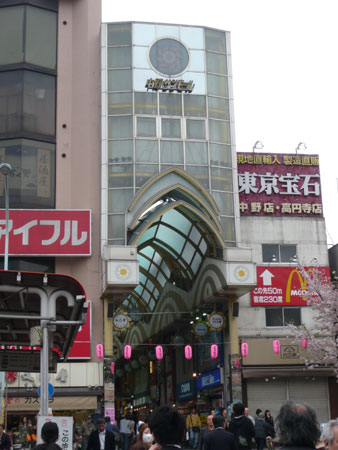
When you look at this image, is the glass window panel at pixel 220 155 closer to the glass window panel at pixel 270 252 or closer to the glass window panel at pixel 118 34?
the glass window panel at pixel 270 252

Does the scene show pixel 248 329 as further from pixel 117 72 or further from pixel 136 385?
pixel 136 385

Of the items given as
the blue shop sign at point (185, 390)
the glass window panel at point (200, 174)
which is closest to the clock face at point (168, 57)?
the glass window panel at point (200, 174)

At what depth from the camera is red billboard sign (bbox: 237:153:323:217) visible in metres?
37.4

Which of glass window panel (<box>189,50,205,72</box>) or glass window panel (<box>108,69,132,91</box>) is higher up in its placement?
glass window panel (<box>189,50,205,72</box>)

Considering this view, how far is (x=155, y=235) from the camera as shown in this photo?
140 ft

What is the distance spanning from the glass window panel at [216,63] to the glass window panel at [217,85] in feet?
1.17

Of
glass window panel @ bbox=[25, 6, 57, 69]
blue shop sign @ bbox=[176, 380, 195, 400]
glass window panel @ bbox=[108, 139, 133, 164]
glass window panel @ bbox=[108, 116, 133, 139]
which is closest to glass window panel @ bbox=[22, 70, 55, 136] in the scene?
glass window panel @ bbox=[25, 6, 57, 69]

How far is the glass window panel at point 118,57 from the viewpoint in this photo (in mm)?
36009

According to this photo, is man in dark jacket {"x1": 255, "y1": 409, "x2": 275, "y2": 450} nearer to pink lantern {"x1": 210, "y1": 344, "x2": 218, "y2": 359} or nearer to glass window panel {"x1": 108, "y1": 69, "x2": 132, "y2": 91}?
pink lantern {"x1": 210, "y1": 344, "x2": 218, "y2": 359}

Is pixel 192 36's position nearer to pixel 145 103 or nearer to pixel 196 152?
pixel 145 103

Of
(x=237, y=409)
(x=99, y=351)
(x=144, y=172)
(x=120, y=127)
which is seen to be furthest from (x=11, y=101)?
(x=237, y=409)

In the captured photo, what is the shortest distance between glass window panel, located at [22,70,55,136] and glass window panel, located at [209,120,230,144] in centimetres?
792

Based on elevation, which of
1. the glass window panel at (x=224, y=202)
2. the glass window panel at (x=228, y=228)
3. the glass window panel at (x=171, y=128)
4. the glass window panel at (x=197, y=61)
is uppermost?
the glass window panel at (x=197, y=61)

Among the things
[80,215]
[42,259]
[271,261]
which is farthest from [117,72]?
[271,261]
